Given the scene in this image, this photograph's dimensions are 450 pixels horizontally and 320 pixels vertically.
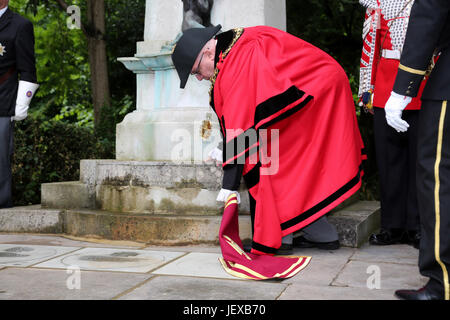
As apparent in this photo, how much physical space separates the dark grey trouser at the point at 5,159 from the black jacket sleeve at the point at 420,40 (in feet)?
12.1

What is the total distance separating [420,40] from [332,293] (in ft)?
4.34

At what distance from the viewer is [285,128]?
11.8ft

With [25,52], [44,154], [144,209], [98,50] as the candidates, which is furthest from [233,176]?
[98,50]

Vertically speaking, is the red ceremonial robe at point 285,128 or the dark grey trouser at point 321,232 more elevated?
the red ceremonial robe at point 285,128

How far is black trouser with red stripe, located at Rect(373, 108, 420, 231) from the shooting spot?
13.4 feet

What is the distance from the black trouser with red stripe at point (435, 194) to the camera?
2.50m

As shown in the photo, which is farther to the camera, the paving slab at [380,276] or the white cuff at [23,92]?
the white cuff at [23,92]

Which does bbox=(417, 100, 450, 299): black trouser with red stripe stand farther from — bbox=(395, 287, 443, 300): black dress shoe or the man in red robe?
the man in red robe

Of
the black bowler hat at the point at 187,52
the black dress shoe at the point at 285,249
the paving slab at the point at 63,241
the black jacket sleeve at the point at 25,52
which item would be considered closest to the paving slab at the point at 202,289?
the black dress shoe at the point at 285,249

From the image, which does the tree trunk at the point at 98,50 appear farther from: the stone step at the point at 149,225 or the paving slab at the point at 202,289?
the paving slab at the point at 202,289

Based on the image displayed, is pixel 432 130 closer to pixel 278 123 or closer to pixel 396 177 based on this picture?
pixel 278 123

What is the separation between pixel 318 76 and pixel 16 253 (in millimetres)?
2455

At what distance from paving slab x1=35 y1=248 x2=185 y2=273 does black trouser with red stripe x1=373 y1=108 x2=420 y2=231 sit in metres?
1.65
